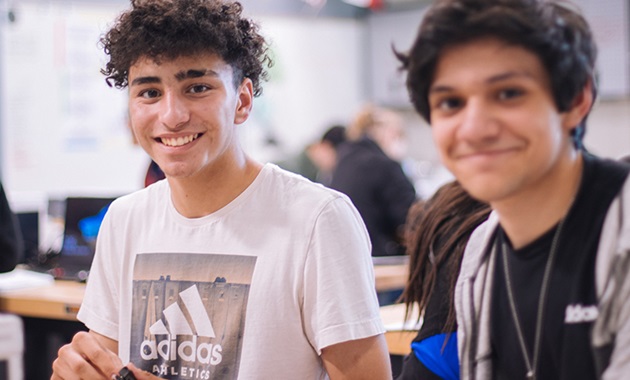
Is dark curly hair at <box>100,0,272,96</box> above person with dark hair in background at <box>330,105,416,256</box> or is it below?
above

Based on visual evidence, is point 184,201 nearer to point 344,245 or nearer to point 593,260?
point 344,245

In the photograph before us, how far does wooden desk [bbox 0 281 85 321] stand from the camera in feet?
11.4

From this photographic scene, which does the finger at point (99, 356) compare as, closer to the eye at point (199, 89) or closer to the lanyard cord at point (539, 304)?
the eye at point (199, 89)

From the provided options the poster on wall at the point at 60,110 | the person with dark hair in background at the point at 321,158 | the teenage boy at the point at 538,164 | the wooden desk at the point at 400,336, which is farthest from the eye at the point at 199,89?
the poster on wall at the point at 60,110

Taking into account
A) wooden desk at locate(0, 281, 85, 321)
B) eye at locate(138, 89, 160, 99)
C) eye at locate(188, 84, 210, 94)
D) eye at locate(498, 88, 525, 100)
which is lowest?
wooden desk at locate(0, 281, 85, 321)

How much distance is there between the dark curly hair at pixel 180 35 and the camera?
71.0 inches

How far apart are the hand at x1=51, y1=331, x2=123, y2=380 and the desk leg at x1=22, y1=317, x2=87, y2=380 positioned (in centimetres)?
197

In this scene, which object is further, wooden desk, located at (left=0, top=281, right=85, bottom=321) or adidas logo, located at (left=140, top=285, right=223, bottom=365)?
wooden desk, located at (left=0, top=281, right=85, bottom=321)

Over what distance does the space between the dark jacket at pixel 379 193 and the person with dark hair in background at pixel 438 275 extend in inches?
101

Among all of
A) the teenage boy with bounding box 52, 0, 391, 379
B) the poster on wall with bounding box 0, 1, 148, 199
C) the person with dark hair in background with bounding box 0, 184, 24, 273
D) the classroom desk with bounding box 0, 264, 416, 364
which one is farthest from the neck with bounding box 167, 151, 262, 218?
the poster on wall with bounding box 0, 1, 148, 199

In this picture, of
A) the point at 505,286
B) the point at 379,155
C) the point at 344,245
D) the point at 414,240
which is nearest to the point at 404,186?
the point at 379,155

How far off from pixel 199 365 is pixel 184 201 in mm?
355

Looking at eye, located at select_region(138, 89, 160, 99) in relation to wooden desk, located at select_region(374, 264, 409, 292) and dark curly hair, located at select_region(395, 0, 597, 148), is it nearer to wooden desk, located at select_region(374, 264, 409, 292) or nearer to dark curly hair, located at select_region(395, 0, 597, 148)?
dark curly hair, located at select_region(395, 0, 597, 148)

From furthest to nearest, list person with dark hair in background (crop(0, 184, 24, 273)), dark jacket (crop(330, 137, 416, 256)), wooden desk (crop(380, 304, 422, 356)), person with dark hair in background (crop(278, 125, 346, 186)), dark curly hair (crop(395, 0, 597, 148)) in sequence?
1. person with dark hair in background (crop(278, 125, 346, 186))
2. dark jacket (crop(330, 137, 416, 256))
3. person with dark hair in background (crop(0, 184, 24, 273))
4. wooden desk (crop(380, 304, 422, 356))
5. dark curly hair (crop(395, 0, 597, 148))
